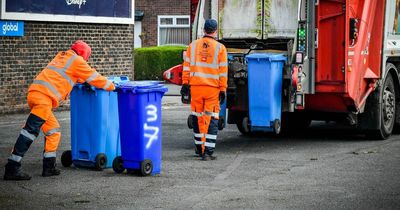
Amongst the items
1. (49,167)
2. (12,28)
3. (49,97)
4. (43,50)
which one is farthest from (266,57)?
(43,50)

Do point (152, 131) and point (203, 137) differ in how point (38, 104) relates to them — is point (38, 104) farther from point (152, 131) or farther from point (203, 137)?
point (203, 137)

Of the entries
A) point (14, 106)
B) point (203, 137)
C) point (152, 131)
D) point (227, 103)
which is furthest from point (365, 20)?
point (14, 106)

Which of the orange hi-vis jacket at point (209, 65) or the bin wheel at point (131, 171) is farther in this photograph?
the orange hi-vis jacket at point (209, 65)

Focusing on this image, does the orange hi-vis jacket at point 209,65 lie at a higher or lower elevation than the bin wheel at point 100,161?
higher

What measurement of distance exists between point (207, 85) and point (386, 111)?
3665mm

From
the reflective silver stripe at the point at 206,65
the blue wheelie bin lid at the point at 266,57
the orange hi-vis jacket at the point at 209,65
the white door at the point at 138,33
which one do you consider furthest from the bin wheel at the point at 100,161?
the white door at the point at 138,33

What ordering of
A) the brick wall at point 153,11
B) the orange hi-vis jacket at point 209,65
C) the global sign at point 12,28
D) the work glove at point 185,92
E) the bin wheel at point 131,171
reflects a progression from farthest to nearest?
the brick wall at point 153,11
the global sign at point 12,28
the work glove at point 185,92
the orange hi-vis jacket at point 209,65
the bin wheel at point 131,171

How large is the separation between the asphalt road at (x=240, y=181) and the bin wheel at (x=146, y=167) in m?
0.09

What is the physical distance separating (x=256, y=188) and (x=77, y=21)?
10.6m

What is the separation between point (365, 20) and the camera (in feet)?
43.1

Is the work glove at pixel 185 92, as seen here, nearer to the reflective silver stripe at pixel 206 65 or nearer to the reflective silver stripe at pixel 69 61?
the reflective silver stripe at pixel 206 65

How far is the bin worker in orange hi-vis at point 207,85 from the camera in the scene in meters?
11.5

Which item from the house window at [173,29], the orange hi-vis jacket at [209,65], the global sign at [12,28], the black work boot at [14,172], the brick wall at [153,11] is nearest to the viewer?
the black work boot at [14,172]

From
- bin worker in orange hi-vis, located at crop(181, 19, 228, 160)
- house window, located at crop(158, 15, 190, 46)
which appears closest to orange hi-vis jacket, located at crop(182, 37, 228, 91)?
bin worker in orange hi-vis, located at crop(181, 19, 228, 160)
